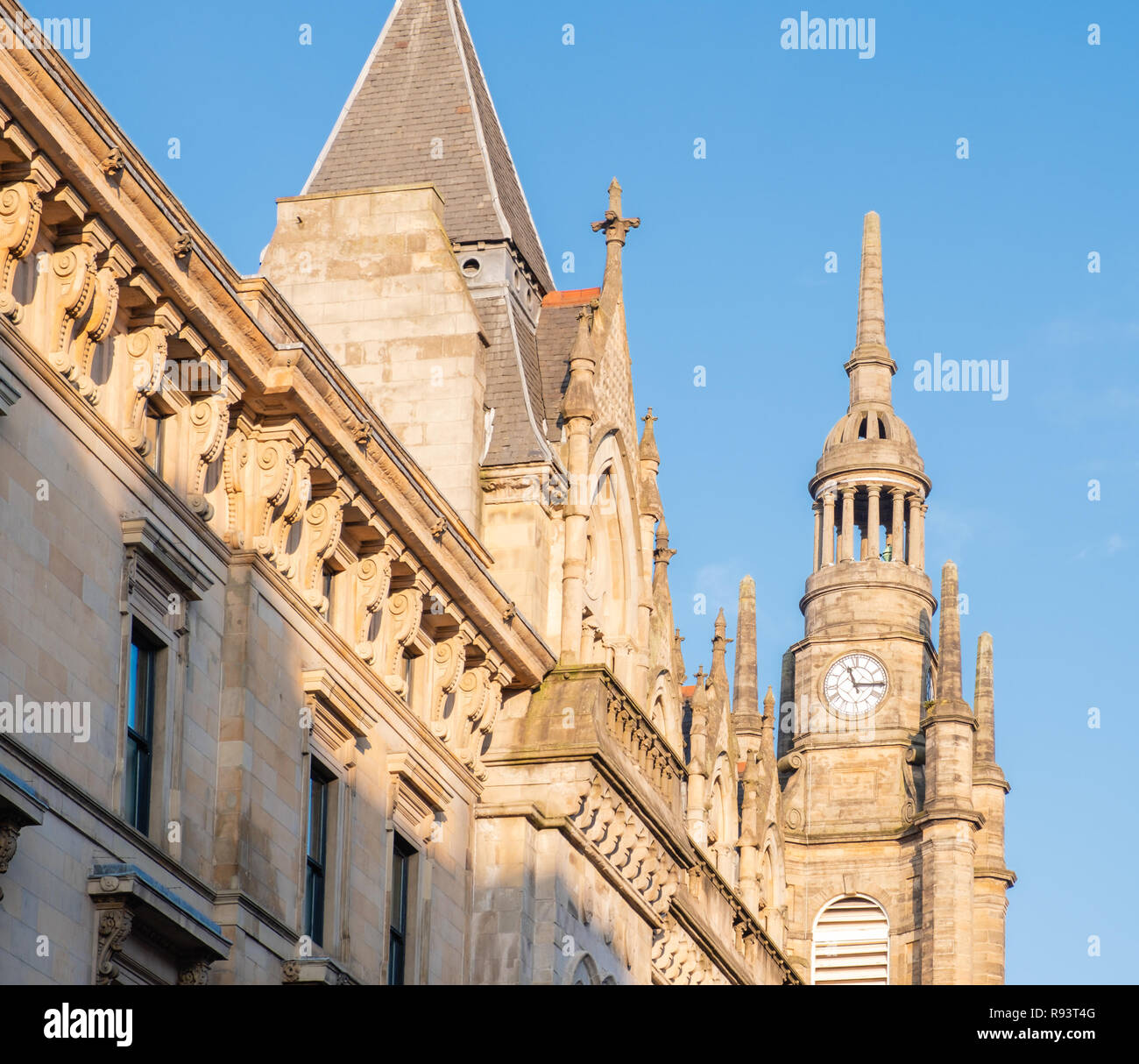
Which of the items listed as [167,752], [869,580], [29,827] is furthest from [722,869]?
[869,580]

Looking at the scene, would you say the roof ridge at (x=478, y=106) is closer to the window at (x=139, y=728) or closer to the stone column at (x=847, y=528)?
the window at (x=139, y=728)

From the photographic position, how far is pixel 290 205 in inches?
1721

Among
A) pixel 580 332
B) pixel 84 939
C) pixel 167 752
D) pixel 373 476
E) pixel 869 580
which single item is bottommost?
pixel 84 939

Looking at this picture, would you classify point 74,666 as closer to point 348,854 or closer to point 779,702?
point 348,854

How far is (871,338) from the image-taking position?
11144 centimetres

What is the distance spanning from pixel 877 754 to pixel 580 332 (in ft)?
194

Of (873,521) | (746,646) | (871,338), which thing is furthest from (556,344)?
(871,338)

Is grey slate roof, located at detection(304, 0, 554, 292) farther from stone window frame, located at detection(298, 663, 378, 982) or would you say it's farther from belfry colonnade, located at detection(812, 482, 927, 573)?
belfry colonnade, located at detection(812, 482, 927, 573)

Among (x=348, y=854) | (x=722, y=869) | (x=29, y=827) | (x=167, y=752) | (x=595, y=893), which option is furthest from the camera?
(x=722, y=869)

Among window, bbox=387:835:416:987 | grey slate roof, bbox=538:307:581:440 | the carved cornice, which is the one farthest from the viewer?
grey slate roof, bbox=538:307:581:440

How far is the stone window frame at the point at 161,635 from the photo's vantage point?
2766 cm

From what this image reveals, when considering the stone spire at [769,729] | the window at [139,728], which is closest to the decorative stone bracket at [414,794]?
the window at [139,728]

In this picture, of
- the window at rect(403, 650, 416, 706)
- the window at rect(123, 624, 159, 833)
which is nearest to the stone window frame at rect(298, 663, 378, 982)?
the window at rect(403, 650, 416, 706)

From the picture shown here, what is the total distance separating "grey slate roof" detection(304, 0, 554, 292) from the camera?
152 ft
